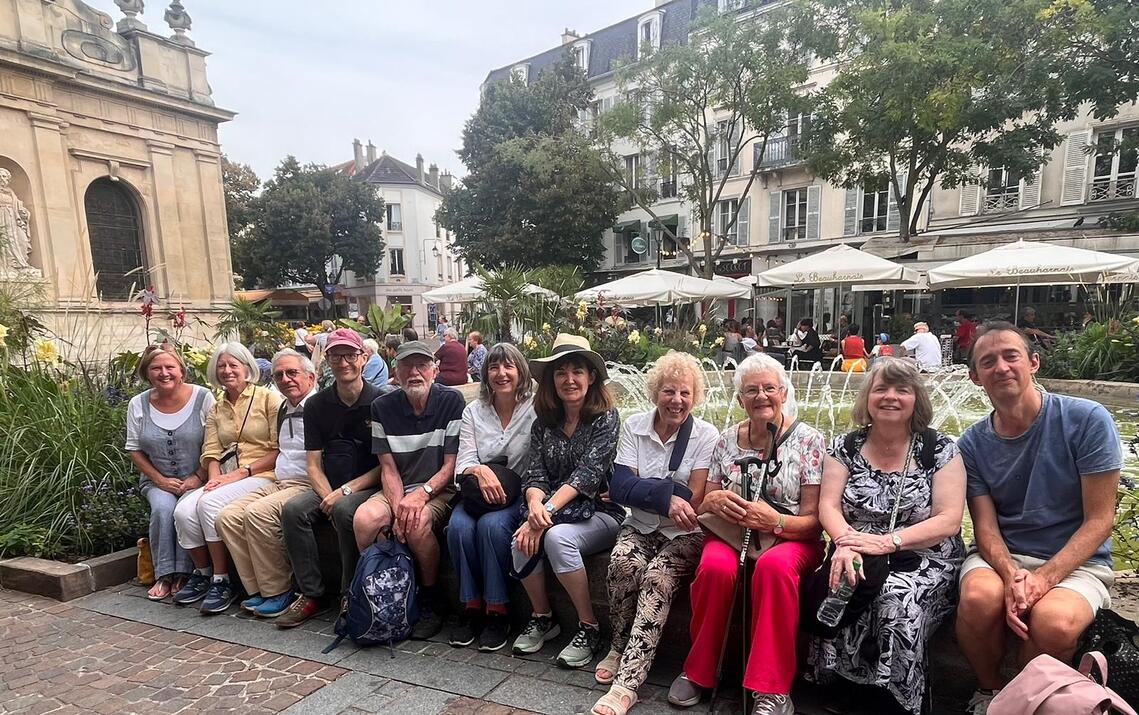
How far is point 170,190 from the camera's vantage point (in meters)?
19.1

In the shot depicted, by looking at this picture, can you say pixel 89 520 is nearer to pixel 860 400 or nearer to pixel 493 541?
pixel 493 541

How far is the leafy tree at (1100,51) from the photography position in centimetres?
1141

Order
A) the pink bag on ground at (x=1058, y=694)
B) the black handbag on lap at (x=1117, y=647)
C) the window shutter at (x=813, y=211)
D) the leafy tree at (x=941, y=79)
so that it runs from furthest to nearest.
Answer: the window shutter at (x=813, y=211)
the leafy tree at (x=941, y=79)
the black handbag on lap at (x=1117, y=647)
the pink bag on ground at (x=1058, y=694)

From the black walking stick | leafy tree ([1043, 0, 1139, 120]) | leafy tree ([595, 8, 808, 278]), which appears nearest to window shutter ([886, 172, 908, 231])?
leafy tree ([595, 8, 808, 278])

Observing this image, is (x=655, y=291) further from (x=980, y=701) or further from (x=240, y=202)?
(x=240, y=202)

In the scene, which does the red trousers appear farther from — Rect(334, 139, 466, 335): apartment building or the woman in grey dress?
Rect(334, 139, 466, 335): apartment building

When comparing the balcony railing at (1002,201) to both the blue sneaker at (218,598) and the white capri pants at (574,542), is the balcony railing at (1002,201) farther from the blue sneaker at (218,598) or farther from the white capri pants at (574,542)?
the blue sneaker at (218,598)

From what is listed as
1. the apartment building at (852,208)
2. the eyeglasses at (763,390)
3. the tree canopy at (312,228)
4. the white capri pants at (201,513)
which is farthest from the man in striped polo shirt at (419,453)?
the tree canopy at (312,228)

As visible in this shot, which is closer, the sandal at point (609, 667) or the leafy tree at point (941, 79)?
the sandal at point (609, 667)

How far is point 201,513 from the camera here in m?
3.72

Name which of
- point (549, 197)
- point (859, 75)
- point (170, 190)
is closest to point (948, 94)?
point (859, 75)

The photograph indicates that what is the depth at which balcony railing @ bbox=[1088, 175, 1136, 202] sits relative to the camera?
54.9 feet

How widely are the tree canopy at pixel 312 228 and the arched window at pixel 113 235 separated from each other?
1694cm

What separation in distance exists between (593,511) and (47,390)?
435 centimetres
